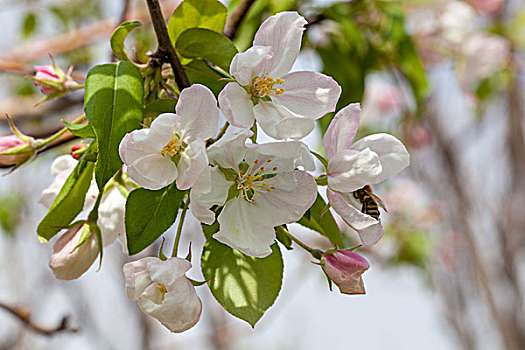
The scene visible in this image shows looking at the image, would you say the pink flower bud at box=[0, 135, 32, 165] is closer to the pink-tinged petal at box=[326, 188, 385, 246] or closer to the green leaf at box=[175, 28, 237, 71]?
the green leaf at box=[175, 28, 237, 71]

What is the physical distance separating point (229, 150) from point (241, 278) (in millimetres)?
114

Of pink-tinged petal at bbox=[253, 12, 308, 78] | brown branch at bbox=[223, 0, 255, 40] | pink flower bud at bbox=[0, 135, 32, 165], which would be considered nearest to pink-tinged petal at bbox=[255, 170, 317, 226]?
pink-tinged petal at bbox=[253, 12, 308, 78]

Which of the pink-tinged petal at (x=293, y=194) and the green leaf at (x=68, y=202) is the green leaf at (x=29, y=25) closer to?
the green leaf at (x=68, y=202)

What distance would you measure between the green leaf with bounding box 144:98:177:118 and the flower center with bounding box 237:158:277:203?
8 centimetres

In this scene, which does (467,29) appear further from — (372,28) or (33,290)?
(33,290)

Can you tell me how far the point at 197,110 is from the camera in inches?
17.3

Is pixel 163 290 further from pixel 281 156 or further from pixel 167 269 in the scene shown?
pixel 281 156

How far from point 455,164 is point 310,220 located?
77.3 inches

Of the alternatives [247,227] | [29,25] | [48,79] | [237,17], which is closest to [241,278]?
[247,227]

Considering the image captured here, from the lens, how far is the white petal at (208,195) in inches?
16.6

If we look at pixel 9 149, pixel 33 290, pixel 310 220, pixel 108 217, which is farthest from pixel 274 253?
pixel 33 290

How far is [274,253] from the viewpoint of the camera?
0.49 m

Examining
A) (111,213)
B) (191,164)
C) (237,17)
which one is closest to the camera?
(191,164)

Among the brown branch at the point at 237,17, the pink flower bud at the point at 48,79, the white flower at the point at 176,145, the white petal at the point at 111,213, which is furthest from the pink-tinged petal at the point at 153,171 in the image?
the brown branch at the point at 237,17
